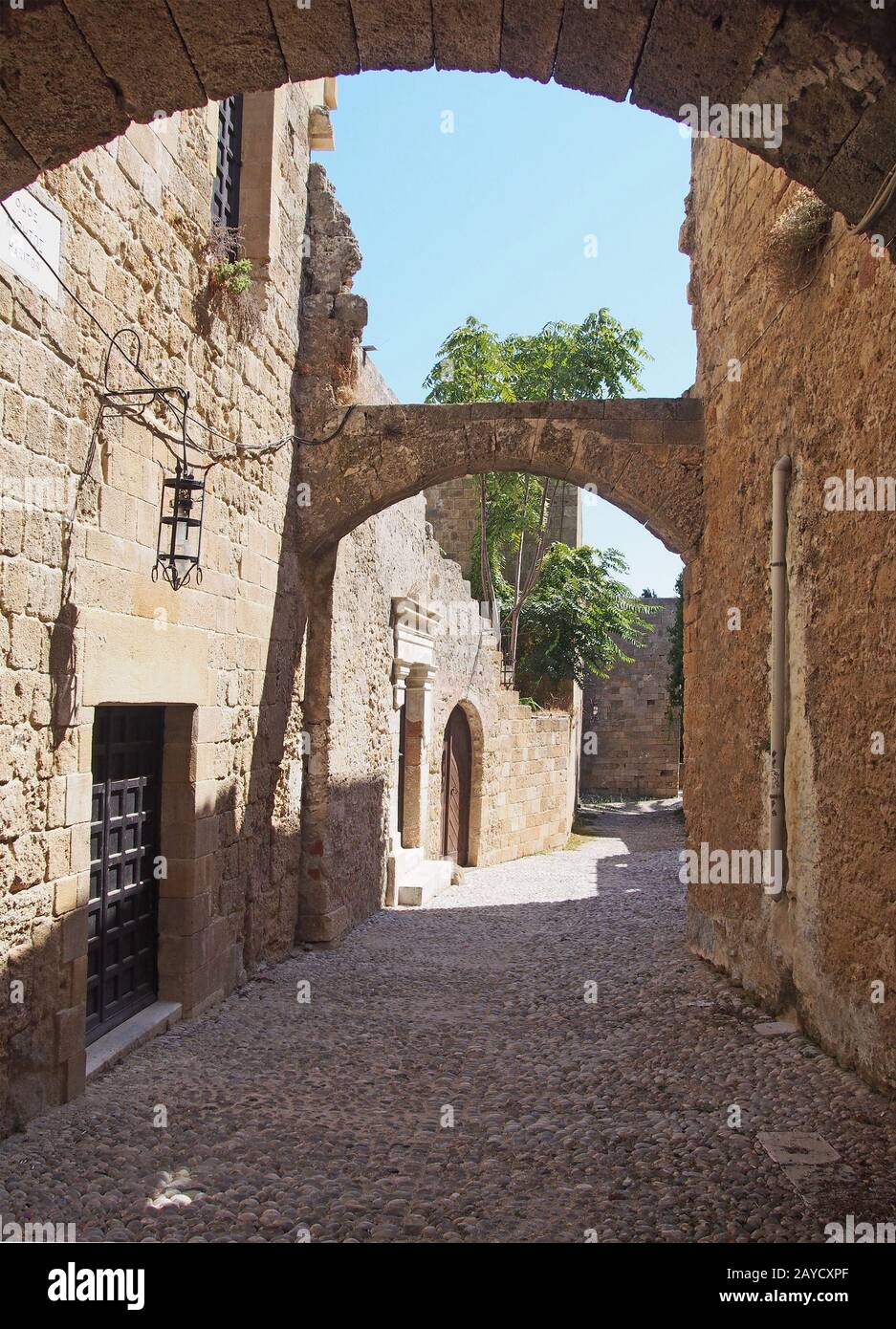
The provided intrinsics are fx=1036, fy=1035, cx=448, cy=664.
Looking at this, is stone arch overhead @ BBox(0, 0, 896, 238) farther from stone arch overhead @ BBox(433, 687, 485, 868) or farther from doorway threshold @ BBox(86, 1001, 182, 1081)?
stone arch overhead @ BBox(433, 687, 485, 868)

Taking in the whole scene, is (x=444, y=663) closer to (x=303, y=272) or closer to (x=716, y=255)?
(x=303, y=272)

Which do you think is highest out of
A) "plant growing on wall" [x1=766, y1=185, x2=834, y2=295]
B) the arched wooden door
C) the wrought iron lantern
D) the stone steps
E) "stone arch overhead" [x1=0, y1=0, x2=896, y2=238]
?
"plant growing on wall" [x1=766, y1=185, x2=834, y2=295]

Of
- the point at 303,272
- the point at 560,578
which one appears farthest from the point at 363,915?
the point at 560,578

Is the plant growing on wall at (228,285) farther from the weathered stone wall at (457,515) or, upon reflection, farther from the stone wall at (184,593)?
the weathered stone wall at (457,515)

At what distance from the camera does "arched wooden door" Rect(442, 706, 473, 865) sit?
1212 cm

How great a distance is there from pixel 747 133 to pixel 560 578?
15260 mm

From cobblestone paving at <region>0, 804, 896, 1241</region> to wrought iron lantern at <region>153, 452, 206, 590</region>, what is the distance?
2.19 meters

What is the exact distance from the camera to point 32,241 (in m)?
3.60

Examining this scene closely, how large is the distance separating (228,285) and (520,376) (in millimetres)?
12157

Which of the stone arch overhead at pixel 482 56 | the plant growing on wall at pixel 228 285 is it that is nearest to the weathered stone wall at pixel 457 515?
the plant growing on wall at pixel 228 285

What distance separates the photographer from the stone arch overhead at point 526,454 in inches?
267

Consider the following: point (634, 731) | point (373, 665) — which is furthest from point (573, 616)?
point (373, 665)

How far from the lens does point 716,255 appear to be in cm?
643

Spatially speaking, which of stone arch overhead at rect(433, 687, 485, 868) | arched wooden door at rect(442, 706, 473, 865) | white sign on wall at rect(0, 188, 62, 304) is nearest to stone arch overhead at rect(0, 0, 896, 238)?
white sign on wall at rect(0, 188, 62, 304)
